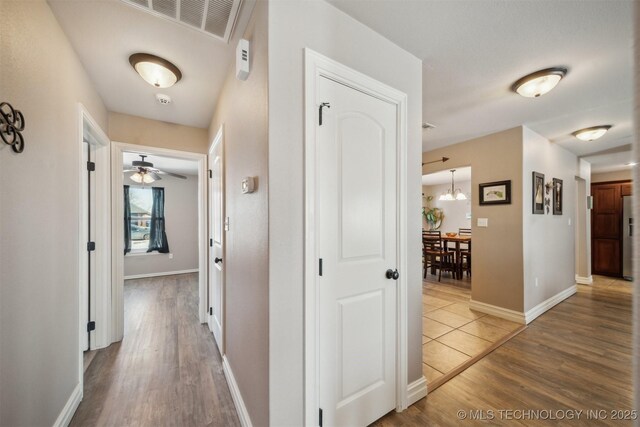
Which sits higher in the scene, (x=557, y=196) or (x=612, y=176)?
(x=612, y=176)

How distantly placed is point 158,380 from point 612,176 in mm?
9118

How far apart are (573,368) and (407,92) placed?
109 inches

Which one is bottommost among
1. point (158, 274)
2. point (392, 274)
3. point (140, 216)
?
point (158, 274)

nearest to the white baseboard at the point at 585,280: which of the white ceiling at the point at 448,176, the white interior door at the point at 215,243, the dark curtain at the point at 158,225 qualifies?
the white ceiling at the point at 448,176

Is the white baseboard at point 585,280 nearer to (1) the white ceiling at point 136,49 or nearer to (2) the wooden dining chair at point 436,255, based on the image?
(2) the wooden dining chair at point 436,255

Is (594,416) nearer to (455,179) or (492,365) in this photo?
(492,365)

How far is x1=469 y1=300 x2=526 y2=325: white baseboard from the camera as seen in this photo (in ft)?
10.0

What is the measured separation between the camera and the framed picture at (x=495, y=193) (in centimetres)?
320

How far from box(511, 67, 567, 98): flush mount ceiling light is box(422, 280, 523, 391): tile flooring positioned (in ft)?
8.09

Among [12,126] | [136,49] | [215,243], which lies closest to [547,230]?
[215,243]

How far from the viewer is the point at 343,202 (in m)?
1.41

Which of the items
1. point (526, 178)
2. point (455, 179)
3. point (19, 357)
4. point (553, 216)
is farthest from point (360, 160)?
point (455, 179)

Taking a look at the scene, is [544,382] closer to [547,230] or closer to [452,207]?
[547,230]

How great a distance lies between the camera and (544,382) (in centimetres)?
195
